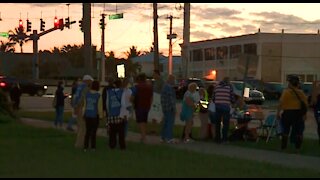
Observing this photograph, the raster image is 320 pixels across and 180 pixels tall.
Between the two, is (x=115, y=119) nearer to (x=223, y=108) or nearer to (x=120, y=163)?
(x=120, y=163)

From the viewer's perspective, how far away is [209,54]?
8825 centimetres

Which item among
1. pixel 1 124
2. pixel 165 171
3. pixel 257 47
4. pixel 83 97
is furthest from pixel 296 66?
pixel 165 171

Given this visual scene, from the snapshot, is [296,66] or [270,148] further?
[296,66]

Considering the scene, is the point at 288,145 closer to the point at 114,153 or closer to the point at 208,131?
the point at 208,131

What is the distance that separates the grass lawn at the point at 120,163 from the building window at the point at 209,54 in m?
71.1

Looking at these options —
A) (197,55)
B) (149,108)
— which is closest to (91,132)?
(149,108)

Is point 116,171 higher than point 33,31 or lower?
lower

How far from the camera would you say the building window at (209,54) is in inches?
3435

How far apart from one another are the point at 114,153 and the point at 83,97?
8.20 feet

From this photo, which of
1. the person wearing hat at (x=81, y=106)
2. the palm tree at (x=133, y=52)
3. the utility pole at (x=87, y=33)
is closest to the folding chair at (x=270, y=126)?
the person wearing hat at (x=81, y=106)

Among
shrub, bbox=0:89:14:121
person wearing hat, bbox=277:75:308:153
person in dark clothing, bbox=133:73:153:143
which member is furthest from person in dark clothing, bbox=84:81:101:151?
shrub, bbox=0:89:14:121

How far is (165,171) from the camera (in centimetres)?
1123

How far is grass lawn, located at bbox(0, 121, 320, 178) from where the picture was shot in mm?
11008

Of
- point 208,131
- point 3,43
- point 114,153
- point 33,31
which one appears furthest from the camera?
point 3,43
